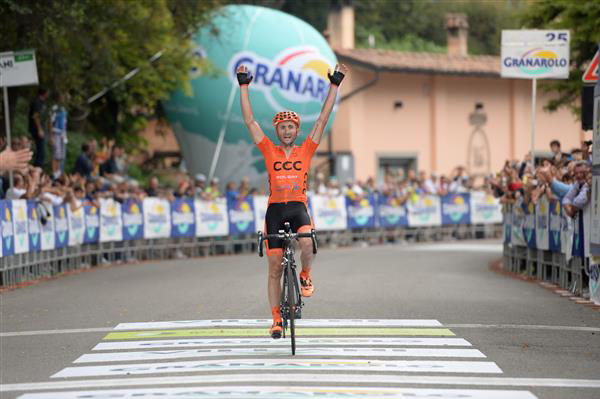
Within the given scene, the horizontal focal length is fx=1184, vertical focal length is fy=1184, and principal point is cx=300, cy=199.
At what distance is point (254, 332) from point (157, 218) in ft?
49.7

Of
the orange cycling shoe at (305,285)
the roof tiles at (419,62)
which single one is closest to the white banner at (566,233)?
the orange cycling shoe at (305,285)

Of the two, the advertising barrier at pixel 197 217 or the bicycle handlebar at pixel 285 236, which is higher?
the bicycle handlebar at pixel 285 236

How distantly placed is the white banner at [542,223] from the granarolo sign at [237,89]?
15.6 metres

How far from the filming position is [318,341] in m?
11.2

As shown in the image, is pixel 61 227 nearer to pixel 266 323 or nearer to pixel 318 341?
pixel 266 323

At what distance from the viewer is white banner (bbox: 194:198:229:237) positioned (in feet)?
92.1

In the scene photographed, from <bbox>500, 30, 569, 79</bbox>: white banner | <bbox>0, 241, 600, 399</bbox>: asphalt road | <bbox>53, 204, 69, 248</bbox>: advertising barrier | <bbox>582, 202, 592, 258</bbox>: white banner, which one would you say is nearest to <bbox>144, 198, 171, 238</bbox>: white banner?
<bbox>53, 204, 69, 248</bbox>: advertising barrier

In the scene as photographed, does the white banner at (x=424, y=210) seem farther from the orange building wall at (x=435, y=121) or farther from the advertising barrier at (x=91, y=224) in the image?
the advertising barrier at (x=91, y=224)

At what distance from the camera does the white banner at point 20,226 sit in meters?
18.7

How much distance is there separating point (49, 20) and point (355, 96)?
86.0ft

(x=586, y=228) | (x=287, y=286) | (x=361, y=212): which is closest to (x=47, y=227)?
(x=586, y=228)

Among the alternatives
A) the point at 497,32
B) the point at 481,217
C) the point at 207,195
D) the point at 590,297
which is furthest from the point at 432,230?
the point at 497,32

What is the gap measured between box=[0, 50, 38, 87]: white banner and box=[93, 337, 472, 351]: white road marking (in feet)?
28.9

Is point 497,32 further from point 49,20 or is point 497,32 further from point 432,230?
point 49,20
